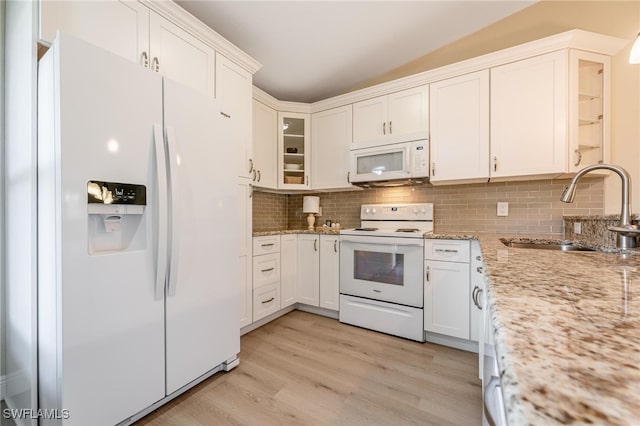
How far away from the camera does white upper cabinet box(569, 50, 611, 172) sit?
6.45 ft

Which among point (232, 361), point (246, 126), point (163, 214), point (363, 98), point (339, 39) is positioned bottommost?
point (232, 361)

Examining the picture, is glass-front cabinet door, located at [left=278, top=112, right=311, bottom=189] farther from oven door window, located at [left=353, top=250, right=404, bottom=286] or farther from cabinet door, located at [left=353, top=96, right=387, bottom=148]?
oven door window, located at [left=353, top=250, right=404, bottom=286]

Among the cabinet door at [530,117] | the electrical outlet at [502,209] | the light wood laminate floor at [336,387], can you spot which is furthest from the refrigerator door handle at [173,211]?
the electrical outlet at [502,209]

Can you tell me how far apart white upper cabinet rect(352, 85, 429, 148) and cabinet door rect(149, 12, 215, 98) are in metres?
1.45

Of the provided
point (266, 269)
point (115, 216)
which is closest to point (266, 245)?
point (266, 269)

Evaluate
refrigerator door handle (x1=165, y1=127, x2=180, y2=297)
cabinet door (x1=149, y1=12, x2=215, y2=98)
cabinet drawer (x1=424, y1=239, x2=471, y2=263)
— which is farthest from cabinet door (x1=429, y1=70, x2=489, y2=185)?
refrigerator door handle (x1=165, y1=127, x2=180, y2=297)

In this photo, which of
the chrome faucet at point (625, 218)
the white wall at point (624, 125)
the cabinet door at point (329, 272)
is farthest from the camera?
the cabinet door at point (329, 272)

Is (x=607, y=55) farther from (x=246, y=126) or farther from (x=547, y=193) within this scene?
(x=246, y=126)

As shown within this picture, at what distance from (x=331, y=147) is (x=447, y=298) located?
1.84 meters

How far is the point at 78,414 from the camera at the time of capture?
43.1 inches

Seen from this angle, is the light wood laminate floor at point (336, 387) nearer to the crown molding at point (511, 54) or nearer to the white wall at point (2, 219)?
the white wall at point (2, 219)

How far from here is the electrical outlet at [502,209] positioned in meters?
2.37

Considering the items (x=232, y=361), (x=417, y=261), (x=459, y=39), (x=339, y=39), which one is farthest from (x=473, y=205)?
(x=232, y=361)

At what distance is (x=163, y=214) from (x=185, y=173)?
0.27 meters
